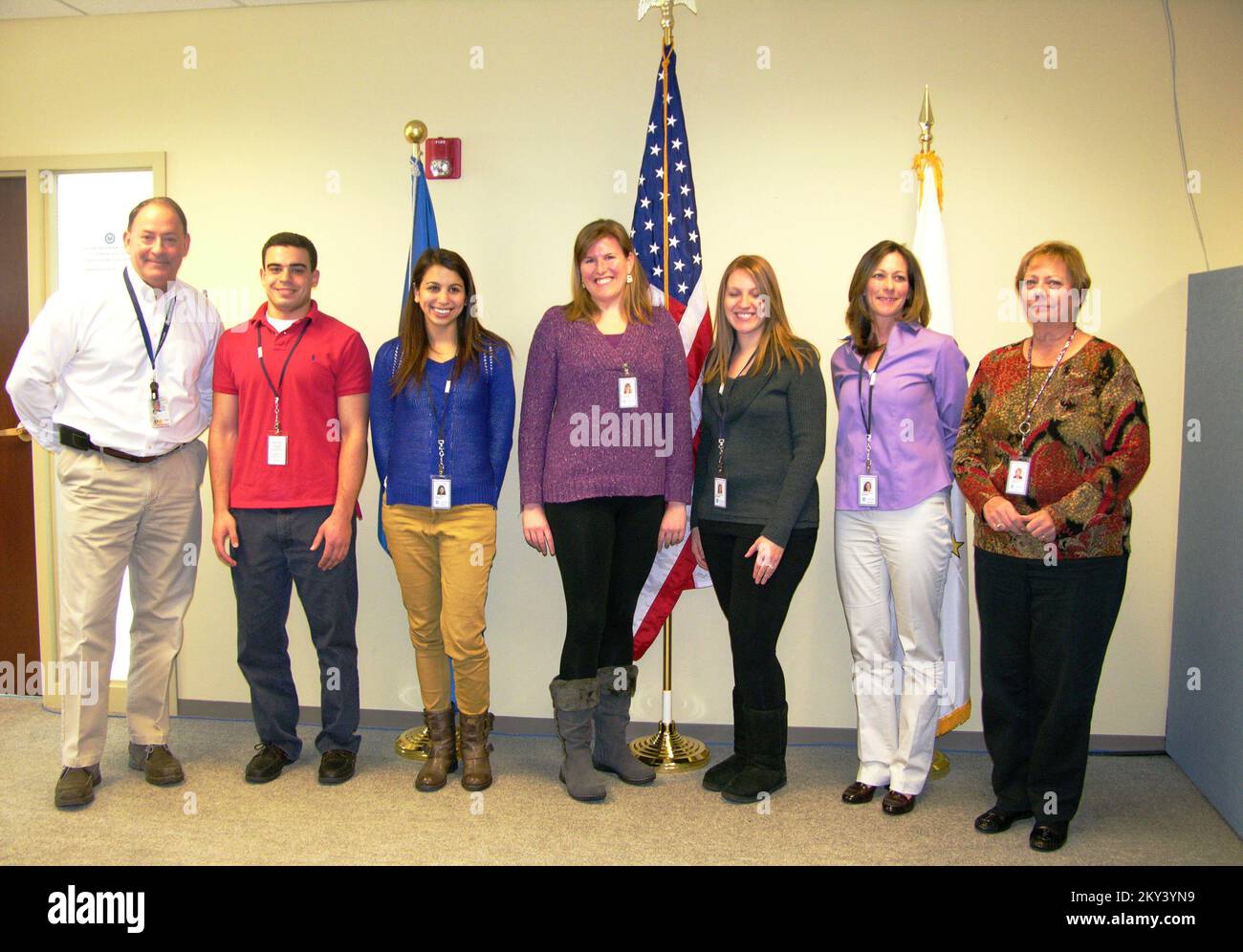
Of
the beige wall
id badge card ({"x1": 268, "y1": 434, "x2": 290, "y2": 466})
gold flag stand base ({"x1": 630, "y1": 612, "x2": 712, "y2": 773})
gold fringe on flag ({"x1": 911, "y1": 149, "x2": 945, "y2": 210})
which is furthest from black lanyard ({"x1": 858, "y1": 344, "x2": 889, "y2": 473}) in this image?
id badge card ({"x1": 268, "y1": 434, "x2": 290, "y2": 466})

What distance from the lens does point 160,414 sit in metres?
2.96

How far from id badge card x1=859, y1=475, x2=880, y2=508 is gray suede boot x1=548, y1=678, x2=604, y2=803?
104 centimetres

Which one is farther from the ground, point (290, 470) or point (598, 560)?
point (290, 470)

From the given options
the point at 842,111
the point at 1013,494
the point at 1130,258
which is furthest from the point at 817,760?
the point at 842,111

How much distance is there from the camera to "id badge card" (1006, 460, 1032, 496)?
8.45 feet

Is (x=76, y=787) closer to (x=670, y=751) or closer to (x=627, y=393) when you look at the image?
(x=670, y=751)

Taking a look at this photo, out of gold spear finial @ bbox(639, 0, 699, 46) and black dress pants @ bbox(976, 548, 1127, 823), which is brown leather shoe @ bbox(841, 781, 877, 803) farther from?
gold spear finial @ bbox(639, 0, 699, 46)

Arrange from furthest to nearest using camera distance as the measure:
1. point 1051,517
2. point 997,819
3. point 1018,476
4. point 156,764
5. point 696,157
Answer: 1. point 696,157
2. point 156,764
3. point 997,819
4. point 1018,476
5. point 1051,517

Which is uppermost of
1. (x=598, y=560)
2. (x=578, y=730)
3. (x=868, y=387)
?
(x=868, y=387)

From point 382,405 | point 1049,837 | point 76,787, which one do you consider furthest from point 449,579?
point 1049,837

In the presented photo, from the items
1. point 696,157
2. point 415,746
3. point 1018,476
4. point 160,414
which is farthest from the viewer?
point 696,157

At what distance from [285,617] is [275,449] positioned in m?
0.62

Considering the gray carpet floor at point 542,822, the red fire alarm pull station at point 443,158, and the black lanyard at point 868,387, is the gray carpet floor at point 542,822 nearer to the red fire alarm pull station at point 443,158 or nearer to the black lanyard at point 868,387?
the black lanyard at point 868,387

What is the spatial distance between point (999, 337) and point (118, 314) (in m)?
3.15
